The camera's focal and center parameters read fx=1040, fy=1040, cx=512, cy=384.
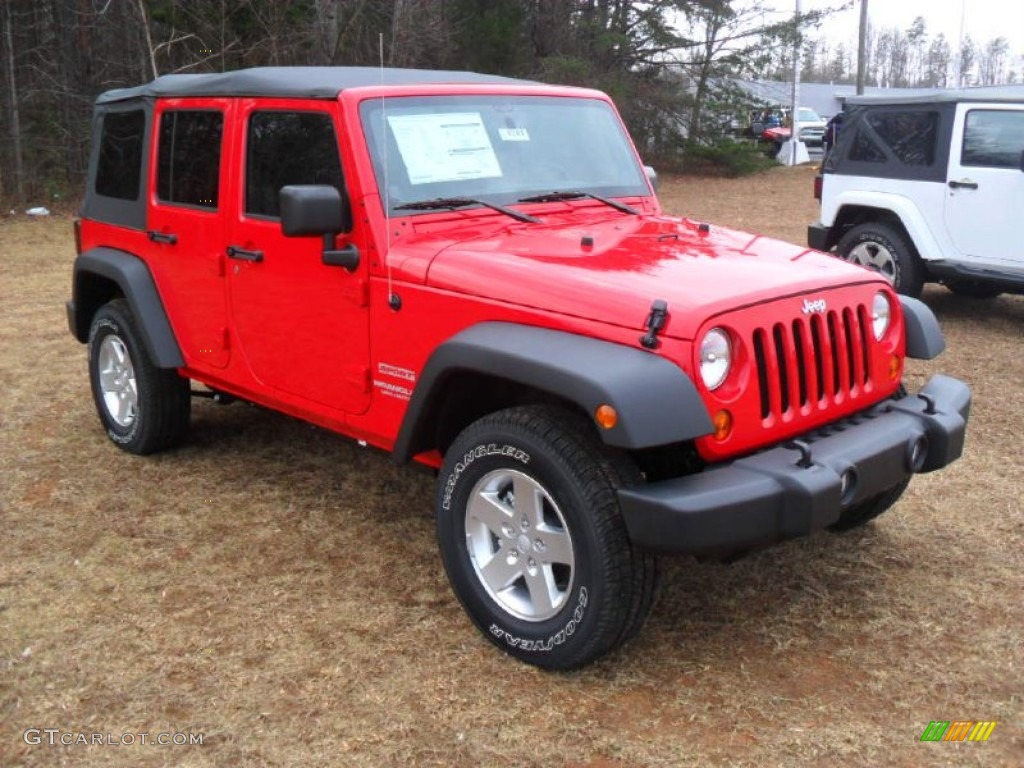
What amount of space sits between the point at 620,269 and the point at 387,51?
17.3 metres

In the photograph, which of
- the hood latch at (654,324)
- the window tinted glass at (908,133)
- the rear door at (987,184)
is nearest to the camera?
the hood latch at (654,324)

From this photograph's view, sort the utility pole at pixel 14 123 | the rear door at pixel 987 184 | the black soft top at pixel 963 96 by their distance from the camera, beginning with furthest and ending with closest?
1. the utility pole at pixel 14 123
2. the black soft top at pixel 963 96
3. the rear door at pixel 987 184

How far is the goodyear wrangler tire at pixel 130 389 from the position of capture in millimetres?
5305

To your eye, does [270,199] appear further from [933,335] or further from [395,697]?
[933,335]

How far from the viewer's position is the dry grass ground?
10.2 feet

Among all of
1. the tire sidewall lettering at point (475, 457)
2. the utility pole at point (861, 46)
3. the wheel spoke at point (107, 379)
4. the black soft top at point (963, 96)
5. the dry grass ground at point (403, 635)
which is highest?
the utility pole at point (861, 46)

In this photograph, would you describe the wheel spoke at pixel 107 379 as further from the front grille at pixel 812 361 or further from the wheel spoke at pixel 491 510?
the front grille at pixel 812 361

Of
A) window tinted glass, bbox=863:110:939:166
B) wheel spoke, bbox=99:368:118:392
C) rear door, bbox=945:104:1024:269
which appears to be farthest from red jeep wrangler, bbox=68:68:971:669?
window tinted glass, bbox=863:110:939:166

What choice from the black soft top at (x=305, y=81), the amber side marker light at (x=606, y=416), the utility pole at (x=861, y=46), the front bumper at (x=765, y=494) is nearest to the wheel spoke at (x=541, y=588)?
the front bumper at (x=765, y=494)

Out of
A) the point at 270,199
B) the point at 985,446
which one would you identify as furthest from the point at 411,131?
the point at 985,446

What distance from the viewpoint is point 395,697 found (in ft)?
10.9

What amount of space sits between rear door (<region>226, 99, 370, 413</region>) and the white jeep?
5.97 m

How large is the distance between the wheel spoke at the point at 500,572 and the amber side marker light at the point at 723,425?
0.83 meters

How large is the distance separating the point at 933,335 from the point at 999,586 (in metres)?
1.02
